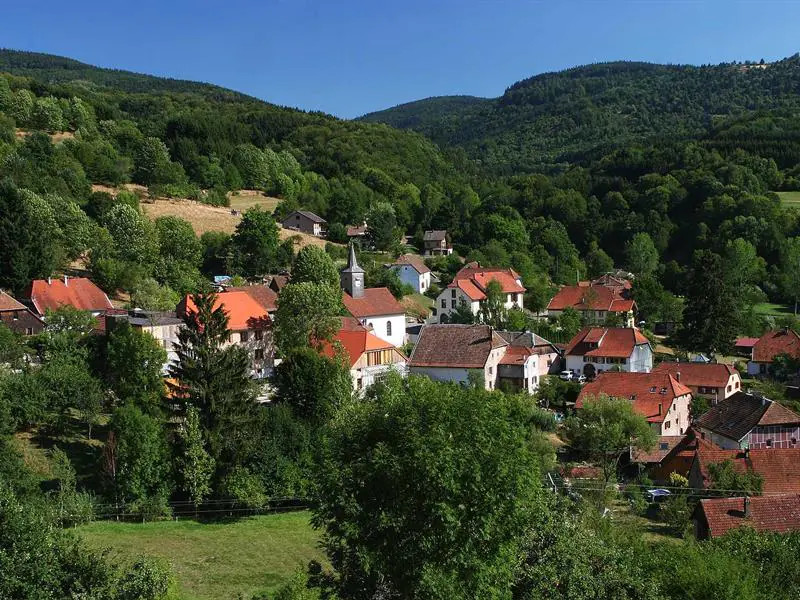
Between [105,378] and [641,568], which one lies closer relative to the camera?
[641,568]

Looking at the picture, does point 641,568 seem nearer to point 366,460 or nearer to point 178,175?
point 366,460

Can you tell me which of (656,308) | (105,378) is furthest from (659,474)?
(656,308)

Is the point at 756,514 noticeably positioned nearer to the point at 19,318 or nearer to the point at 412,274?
the point at 19,318

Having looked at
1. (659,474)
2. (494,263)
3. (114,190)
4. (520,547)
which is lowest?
(659,474)

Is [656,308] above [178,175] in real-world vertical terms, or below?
below

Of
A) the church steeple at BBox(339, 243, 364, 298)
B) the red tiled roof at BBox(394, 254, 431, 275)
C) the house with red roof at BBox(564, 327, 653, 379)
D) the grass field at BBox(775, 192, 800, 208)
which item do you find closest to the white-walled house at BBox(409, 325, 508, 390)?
the house with red roof at BBox(564, 327, 653, 379)

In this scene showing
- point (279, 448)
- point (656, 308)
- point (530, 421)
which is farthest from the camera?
point (656, 308)
